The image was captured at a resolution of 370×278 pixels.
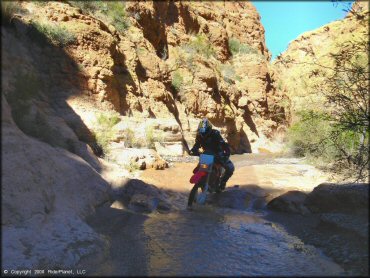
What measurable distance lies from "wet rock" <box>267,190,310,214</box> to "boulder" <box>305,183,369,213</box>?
0.39 feet

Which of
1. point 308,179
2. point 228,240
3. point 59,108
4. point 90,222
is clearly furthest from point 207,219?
point 59,108

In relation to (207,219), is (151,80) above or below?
above

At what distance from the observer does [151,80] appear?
1678cm

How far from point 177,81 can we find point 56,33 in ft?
28.5

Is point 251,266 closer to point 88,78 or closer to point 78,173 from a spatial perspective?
point 78,173

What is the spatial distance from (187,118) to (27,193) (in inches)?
608

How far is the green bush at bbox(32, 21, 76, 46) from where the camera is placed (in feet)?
38.6

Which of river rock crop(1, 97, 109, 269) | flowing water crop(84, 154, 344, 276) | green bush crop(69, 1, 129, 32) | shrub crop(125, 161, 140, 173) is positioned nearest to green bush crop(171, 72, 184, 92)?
green bush crop(69, 1, 129, 32)

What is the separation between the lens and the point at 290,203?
5941 mm

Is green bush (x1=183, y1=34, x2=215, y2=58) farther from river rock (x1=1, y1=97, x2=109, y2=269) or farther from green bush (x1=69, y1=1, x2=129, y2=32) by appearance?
river rock (x1=1, y1=97, x2=109, y2=269)

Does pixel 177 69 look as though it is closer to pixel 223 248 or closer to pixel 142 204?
pixel 142 204

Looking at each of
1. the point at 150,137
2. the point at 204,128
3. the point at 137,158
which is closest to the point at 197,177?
the point at 204,128

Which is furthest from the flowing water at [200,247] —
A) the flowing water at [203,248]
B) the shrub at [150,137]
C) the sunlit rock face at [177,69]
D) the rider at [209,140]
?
the shrub at [150,137]

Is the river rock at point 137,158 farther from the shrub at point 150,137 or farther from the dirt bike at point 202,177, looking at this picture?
the dirt bike at point 202,177
